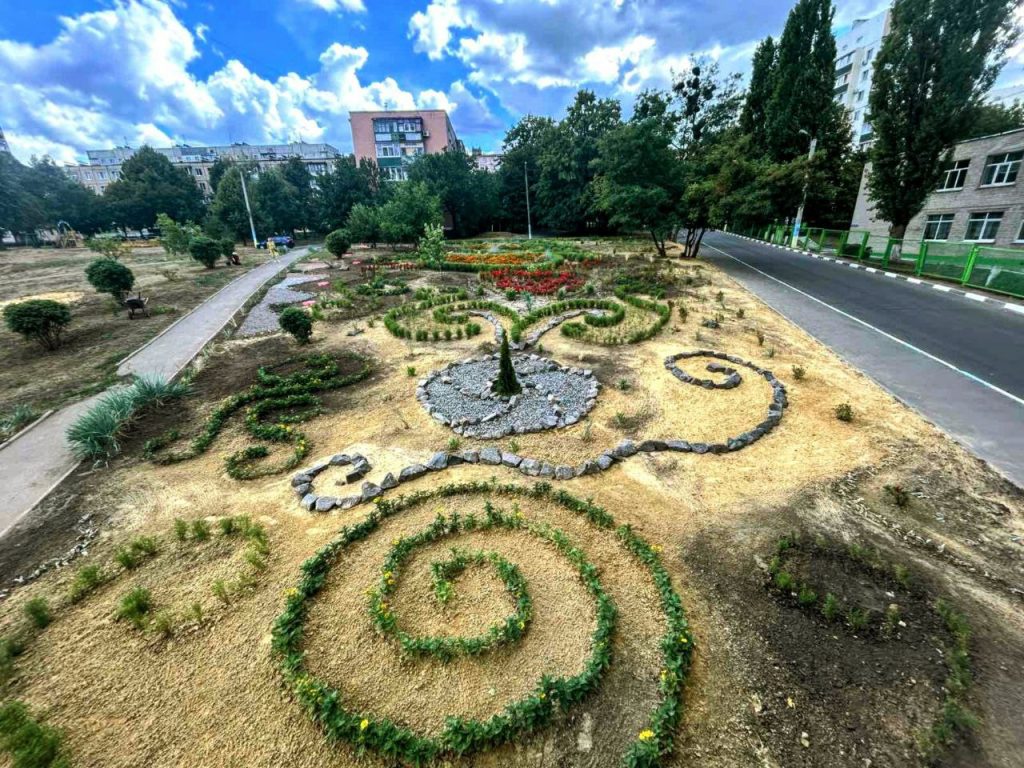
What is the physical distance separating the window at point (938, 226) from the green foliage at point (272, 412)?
36.2 meters

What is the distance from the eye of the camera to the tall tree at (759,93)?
35725 mm

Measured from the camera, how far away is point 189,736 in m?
3.42

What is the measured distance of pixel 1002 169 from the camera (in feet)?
74.1

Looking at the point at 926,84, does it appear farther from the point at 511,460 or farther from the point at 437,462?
the point at 437,462

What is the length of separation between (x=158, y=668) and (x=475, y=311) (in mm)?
13435

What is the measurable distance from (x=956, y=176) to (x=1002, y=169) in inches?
99.0

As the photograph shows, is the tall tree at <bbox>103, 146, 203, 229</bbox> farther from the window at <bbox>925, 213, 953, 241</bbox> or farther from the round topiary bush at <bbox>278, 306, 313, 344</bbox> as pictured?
the window at <bbox>925, 213, 953, 241</bbox>

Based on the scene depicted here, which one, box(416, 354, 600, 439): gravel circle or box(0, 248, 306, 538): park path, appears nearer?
box(0, 248, 306, 538): park path

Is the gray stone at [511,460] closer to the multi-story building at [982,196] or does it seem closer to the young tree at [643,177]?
the young tree at [643,177]

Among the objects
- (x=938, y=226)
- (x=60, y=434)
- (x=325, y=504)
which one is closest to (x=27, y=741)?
(x=325, y=504)

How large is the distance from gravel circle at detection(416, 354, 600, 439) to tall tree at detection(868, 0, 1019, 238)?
23750mm

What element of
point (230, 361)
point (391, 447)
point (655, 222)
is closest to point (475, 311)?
point (230, 361)

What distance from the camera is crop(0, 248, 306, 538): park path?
634 centimetres

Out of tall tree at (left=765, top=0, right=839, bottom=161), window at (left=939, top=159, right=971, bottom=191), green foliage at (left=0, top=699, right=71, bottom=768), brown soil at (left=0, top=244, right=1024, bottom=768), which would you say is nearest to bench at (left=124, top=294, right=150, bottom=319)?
brown soil at (left=0, top=244, right=1024, bottom=768)
